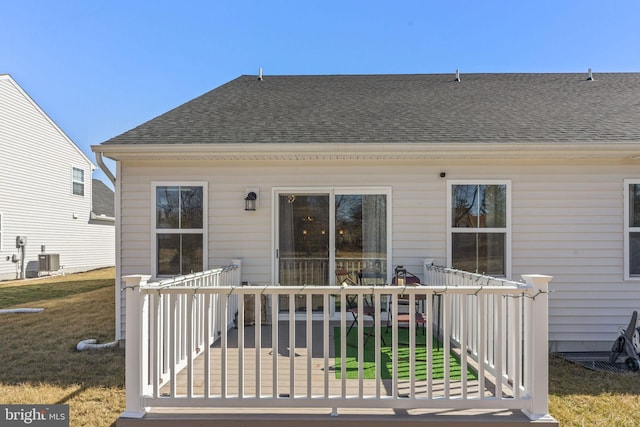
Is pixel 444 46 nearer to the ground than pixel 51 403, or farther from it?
farther from it

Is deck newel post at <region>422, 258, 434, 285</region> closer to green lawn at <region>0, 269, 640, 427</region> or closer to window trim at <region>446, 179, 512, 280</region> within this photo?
→ window trim at <region>446, 179, 512, 280</region>

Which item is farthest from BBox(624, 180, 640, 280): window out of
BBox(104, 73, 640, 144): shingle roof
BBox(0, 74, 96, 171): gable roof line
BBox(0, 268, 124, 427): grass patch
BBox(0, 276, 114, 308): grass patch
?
BBox(0, 74, 96, 171): gable roof line

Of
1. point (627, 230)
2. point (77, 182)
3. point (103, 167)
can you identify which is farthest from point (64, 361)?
point (77, 182)

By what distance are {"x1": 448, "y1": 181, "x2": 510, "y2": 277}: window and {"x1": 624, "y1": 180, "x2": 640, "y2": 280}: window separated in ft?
5.21

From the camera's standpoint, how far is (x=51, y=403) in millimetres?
3223

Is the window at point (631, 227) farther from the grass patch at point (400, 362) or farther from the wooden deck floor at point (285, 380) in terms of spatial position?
the wooden deck floor at point (285, 380)

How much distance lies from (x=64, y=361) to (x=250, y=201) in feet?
9.57

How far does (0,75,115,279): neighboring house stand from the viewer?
38.4 feet

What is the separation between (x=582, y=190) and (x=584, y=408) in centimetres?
299

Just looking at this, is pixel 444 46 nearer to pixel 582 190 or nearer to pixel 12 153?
pixel 582 190

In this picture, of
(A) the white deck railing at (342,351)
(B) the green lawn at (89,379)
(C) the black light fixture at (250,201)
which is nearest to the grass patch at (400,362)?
(A) the white deck railing at (342,351)

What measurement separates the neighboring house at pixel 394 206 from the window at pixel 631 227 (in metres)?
0.02

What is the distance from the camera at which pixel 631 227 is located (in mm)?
4996

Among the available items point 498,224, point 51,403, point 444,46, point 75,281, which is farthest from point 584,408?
point 75,281
